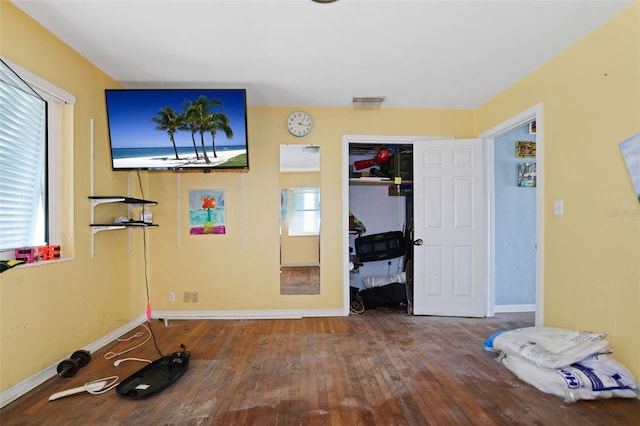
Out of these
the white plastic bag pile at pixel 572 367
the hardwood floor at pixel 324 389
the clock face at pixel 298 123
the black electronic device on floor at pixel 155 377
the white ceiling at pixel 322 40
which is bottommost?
the hardwood floor at pixel 324 389

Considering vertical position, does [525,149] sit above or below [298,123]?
below

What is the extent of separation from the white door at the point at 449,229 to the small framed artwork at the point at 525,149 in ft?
2.10

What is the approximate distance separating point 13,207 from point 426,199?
12.4ft

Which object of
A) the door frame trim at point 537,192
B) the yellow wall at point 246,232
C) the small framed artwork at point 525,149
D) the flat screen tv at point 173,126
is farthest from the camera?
the small framed artwork at point 525,149

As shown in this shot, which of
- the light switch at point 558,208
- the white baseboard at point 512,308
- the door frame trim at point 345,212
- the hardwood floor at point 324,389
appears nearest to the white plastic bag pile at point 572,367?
the hardwood floor at point 324,389

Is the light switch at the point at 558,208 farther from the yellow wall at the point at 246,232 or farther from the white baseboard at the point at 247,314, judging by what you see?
the white baseboard at the point at 247,314

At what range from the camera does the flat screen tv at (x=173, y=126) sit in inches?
110

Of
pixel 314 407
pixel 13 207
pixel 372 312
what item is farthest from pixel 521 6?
pixel 13 207

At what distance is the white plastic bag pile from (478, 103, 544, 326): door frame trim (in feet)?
1.76

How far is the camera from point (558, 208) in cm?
251

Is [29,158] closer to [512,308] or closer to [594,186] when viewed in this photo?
[594,186]

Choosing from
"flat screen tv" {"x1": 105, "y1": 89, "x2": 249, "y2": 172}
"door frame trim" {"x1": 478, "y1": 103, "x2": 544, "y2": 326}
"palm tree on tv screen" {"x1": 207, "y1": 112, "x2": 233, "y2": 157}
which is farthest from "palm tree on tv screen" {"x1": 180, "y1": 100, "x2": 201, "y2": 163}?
"door frame trim" {"x1": 478, "y1": 103, "x2": 544, "y2": 326}

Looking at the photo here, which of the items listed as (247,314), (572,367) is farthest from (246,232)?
(572,367)

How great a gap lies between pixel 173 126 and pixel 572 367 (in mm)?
3733
